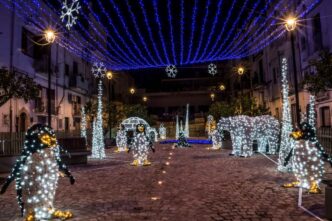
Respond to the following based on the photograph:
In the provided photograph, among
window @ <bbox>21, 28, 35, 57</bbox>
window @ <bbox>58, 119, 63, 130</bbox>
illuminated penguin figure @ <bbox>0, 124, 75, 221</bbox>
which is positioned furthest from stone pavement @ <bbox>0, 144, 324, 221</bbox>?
window @ <bbox>58, 119, 63, 130</bbox>

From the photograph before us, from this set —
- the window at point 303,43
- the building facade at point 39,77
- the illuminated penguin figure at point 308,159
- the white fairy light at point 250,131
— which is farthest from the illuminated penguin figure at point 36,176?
the window at point 303,43

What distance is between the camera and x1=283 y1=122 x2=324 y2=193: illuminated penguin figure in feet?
25.7

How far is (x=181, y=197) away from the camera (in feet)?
25.2

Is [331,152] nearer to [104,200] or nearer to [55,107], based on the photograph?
[104,200]

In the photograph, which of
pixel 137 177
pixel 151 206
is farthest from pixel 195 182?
pixel 151 206

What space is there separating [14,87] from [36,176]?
6.19m

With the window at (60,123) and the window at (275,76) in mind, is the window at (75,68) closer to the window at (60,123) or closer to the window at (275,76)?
the window at (60,123)

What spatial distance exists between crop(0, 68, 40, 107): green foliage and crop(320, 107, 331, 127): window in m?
17.6

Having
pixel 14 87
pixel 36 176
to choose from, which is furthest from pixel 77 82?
pixel 36 176

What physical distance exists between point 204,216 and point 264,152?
41.5 feet

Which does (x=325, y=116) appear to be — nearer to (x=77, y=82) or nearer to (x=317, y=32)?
(x=317, y=32)

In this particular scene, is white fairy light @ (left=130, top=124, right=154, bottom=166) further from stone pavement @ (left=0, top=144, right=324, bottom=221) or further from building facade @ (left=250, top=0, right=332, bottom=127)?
building facade @ (left=250, top=0, right=332, bottom=127)

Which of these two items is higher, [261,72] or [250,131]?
[261,72]

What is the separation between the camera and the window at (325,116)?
20875mm
